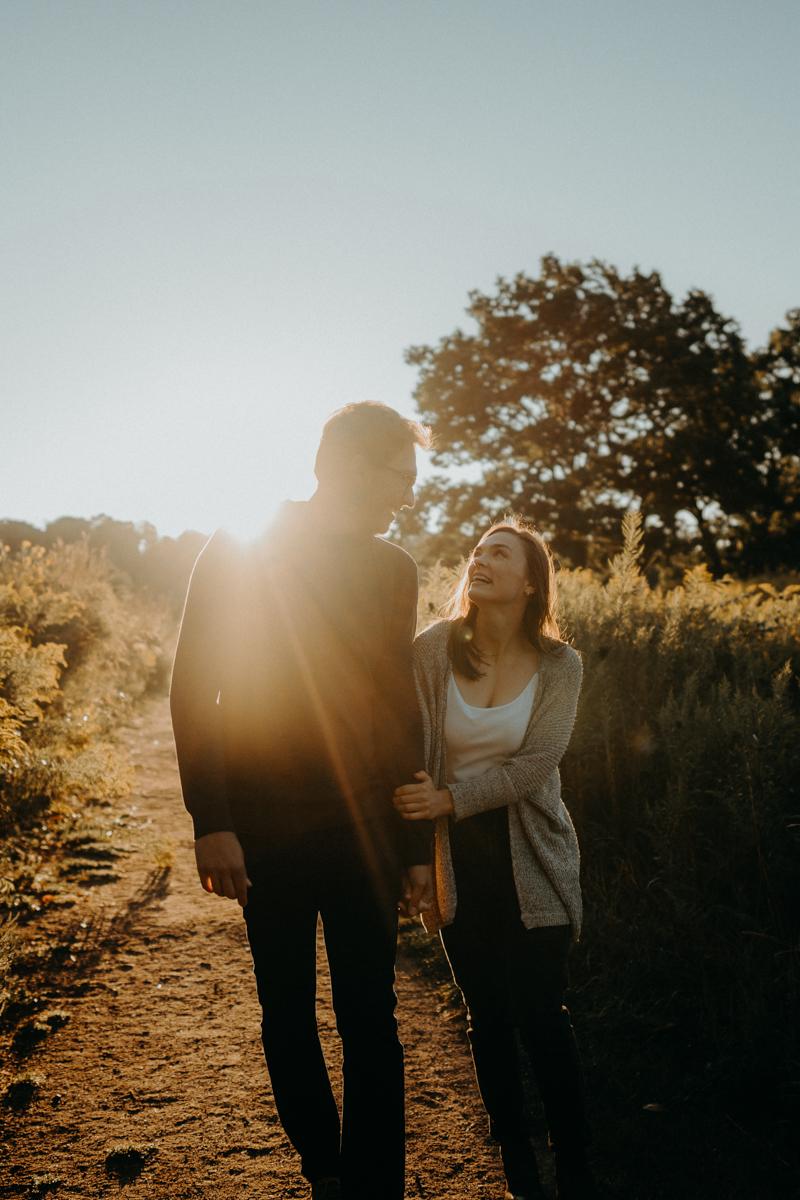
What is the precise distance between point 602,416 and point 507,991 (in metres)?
26.1

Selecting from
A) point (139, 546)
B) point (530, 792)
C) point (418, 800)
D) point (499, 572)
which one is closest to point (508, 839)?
point (530, 792)

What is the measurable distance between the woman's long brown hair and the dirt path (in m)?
1.78

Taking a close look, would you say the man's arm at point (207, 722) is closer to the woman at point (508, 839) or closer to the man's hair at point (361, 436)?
the man's hair at point (361, 436)

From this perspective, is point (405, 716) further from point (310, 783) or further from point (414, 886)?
point (414, 886)

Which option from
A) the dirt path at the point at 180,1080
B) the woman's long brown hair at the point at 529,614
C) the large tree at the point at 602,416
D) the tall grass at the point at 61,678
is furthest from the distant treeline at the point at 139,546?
the woman's long brown hair at the point at 529,614

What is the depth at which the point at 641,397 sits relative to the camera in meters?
25.2

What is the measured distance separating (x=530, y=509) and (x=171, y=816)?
64.6 ft

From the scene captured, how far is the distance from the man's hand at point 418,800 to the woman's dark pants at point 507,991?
30 centimetres

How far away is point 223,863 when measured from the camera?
1921 millimetres

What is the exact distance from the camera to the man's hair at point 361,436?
223 cm

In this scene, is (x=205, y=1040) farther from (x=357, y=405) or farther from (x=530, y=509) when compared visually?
(x=530, y=509)

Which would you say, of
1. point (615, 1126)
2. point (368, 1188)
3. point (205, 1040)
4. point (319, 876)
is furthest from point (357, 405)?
point (205, 1040)

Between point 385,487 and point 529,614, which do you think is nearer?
point 385,487

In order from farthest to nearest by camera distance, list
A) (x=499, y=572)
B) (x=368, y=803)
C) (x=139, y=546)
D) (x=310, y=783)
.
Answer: (x=139, y=546) → (x=499, y=572) → (x=368, y=803) → (x=310, y=783)
